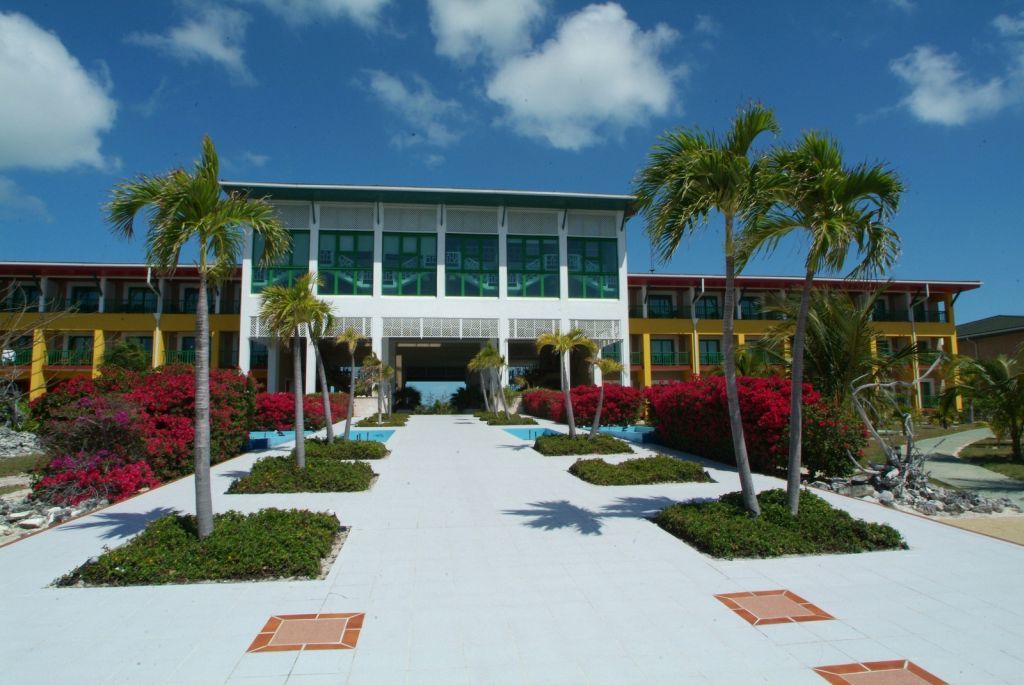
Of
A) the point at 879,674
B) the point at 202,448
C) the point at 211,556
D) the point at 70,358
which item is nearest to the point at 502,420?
the point at 202,448

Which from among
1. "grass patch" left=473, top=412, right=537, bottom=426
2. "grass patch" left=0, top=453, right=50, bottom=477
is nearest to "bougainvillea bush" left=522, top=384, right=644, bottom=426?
"grass patch" left=473, top=412, right=537, bottom=426

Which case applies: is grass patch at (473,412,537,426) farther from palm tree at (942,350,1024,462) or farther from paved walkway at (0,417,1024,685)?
paved walkway at (0,417,1024,685)

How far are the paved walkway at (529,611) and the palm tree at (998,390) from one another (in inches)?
338

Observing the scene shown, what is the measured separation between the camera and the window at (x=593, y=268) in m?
30.0

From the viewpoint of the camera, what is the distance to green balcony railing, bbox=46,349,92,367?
30.5m

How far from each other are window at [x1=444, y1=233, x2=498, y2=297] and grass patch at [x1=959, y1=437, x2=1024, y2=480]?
1946 centimetres

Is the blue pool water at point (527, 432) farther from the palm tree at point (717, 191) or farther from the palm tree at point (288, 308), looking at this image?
the palm tree at point (717, 191)

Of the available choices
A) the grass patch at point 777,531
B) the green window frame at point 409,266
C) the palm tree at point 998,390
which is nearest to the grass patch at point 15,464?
the grass patch at point 777,531

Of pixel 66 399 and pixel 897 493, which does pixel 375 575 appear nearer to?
pixel 897 493

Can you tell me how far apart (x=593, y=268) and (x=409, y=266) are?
9275mm

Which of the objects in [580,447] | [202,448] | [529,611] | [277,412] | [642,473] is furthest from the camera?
[277,412]

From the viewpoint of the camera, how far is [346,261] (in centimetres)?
2858

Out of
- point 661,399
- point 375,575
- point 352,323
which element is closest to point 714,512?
point 375,575

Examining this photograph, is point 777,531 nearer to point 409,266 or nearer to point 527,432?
point 527,432
